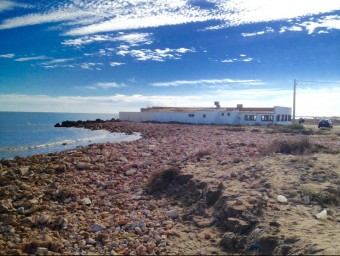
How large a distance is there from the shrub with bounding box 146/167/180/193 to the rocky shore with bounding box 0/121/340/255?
0.03m

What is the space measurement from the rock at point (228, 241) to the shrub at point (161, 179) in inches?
151

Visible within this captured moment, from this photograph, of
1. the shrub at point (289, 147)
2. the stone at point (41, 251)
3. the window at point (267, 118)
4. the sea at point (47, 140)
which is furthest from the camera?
the window at point (267, 118)

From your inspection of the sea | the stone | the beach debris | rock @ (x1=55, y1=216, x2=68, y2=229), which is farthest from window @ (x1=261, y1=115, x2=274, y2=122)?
the stone

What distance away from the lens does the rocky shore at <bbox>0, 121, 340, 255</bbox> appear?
6090mm

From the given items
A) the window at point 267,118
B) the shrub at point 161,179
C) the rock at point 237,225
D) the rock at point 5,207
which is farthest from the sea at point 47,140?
the window at point 267,118

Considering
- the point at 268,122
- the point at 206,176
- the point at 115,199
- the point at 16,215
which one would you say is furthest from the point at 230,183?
the point at 268,122

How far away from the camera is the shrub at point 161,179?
9.91m

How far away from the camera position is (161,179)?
10219mm

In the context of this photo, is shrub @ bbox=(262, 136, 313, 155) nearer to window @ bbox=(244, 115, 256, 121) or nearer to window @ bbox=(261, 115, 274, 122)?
window @ bbox=(261, 115, 274, 122)

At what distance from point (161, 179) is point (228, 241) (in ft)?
14.2

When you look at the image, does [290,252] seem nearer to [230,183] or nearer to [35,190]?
[230,183]

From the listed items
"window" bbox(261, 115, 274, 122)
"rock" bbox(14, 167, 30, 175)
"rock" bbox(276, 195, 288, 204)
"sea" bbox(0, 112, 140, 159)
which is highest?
"window" bbox(261, 115, 274, 122)

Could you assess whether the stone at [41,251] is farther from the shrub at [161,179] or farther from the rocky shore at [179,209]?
the shrub at [161,179]

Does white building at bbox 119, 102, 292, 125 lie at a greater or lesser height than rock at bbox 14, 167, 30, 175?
greater
